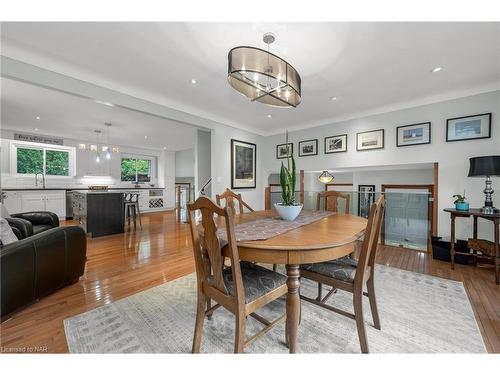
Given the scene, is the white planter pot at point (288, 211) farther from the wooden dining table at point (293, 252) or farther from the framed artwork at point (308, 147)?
the framed artwork at point (308, 147)

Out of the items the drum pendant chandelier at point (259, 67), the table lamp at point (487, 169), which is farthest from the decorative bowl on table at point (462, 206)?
the drum pendant chandelier at point (259, 67)

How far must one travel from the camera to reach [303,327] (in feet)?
4.99

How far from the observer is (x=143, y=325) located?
1.54 metres

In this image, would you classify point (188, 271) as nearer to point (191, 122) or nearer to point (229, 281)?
point (229, 281)

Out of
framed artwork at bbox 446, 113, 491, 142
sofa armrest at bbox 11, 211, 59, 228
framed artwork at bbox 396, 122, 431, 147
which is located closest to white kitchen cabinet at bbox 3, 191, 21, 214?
sofa armrest at bbox 11, 211, 59, 228

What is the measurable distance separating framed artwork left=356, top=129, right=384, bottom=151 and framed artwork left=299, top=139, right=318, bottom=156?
2.69 feet

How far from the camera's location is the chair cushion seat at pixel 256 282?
1191mm

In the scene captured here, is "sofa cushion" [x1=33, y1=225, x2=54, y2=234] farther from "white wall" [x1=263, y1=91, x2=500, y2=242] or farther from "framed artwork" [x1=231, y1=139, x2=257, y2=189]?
"white wall" [x1=263, y1=91, x2=500, y2=242]

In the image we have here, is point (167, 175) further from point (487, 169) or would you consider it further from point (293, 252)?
point (487, 169)

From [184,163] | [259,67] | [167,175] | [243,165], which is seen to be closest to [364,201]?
[243,165]

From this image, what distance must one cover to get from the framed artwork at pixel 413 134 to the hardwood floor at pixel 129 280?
171cm
